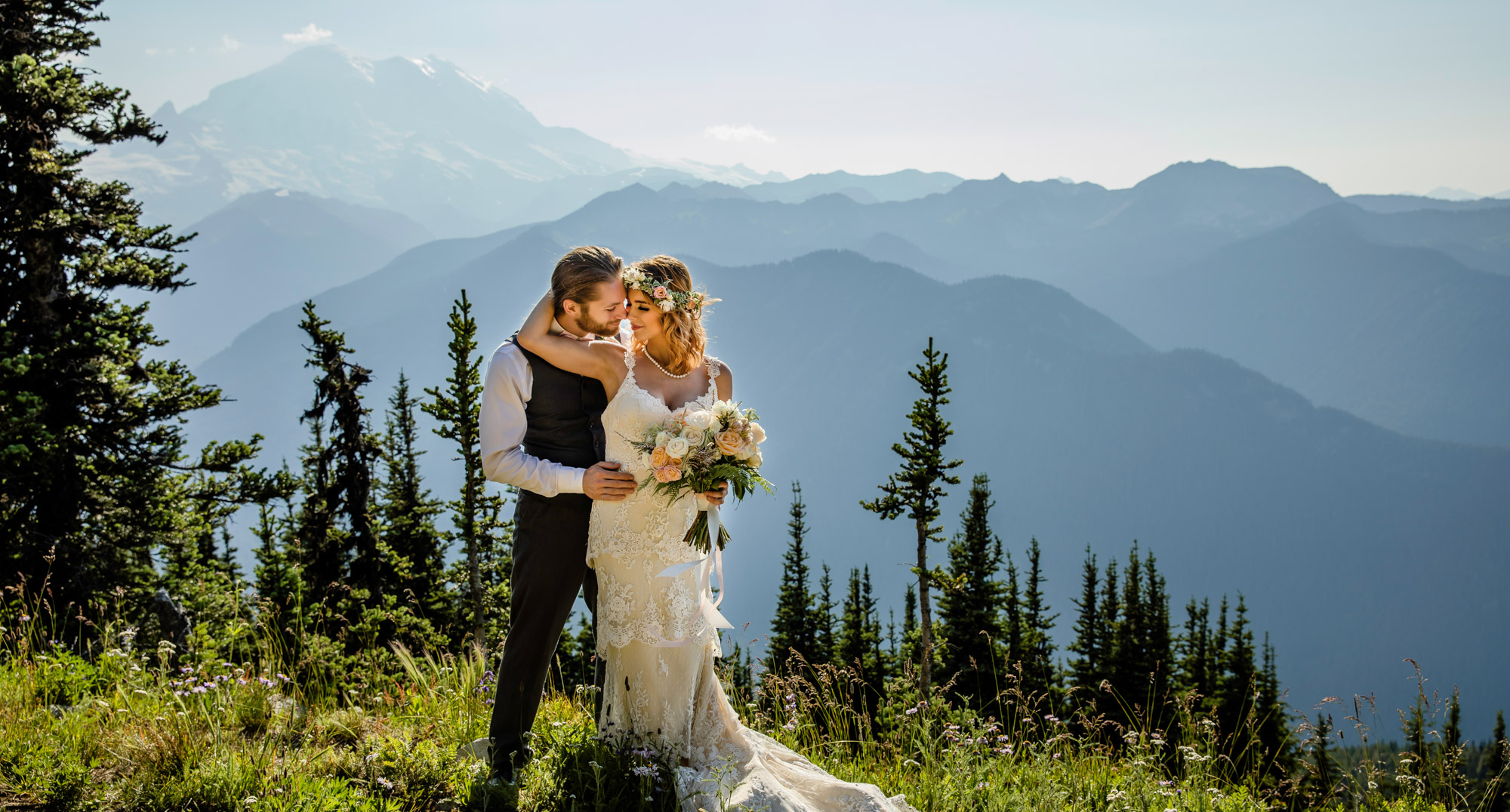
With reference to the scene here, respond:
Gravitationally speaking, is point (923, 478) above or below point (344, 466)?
below

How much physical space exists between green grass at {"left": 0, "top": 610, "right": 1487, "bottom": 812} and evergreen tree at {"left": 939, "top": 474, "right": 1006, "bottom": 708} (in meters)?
30.1

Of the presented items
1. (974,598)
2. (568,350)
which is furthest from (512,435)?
(974,598)

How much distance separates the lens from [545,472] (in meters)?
4.12

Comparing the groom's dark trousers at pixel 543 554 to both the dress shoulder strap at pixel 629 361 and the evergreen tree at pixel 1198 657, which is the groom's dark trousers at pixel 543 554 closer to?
the dress shoulder strap at pixel 629 361

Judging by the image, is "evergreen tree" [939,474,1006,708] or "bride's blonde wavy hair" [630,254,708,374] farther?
"evergreen tree" [939,474,1006,708]

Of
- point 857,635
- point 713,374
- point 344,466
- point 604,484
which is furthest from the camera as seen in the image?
point 857,635

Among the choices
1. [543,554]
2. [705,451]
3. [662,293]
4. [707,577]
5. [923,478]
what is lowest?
[923,478]

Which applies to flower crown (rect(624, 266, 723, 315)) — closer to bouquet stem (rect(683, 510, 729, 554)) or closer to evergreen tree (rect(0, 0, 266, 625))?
bouquet stem (rect(683, 510, 729, 554))

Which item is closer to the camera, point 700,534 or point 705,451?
point 705,451

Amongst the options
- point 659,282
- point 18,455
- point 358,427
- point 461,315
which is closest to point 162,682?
point 659,282

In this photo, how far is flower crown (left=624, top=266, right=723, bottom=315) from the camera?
14.0ft

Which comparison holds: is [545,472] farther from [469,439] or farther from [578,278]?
[469,439]

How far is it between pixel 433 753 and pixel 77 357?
13.6 m

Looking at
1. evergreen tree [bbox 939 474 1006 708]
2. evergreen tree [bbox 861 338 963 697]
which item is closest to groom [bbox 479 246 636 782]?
evergreen tree [bbox 861 338 963 697]
